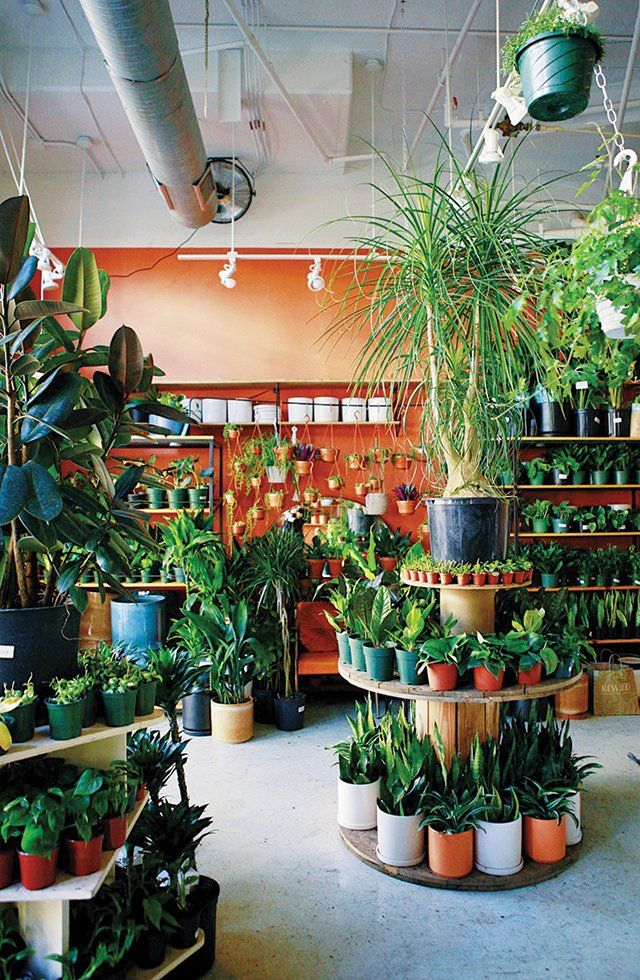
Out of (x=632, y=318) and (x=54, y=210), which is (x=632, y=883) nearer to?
(x=632, y=318)

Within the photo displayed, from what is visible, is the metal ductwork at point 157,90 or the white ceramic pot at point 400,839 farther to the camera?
the metal ductwork at point 157,90

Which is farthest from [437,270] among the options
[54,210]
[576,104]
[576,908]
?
[54,210]

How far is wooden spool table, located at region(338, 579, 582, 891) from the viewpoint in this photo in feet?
9.25

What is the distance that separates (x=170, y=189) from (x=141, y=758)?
396 centimetres

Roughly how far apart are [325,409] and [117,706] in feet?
15.2

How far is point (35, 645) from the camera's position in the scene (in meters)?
1.87

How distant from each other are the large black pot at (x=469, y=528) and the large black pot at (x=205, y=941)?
1.49 m

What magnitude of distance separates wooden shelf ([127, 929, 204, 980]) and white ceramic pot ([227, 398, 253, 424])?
455 cm

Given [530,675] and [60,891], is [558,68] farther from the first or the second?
[60,891]

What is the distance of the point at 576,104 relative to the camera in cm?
227

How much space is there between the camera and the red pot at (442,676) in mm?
2857

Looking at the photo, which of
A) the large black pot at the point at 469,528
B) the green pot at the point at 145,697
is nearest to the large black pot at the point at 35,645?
the green pot at the point at 145,697

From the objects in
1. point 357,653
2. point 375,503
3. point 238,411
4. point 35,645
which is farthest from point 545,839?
point 238,411

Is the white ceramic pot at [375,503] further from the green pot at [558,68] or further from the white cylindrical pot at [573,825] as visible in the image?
the green pot at [558,68]
